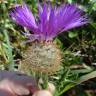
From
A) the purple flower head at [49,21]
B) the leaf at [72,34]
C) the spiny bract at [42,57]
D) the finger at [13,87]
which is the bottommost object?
the finger at [13,87]

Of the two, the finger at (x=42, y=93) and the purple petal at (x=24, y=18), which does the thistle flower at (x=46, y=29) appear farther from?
the finger at (x=42, y=93)

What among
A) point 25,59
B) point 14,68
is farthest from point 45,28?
point 14,68

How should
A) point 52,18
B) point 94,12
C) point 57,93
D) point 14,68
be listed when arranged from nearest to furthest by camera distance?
point 52,18
point 57,93
point 14,68
point 94,12

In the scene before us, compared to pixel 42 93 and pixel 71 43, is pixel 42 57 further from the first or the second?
pixel 71 43

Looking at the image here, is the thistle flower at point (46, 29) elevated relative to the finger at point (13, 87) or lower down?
elevated

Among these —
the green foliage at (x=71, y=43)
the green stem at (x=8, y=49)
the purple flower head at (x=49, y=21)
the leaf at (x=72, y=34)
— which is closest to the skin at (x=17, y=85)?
the purple flower head at (x=49, y=21)

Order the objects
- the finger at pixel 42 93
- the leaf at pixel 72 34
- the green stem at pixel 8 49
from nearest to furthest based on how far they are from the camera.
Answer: the finger at pixel 42 93
the green stem at pixel 8 49
the leaf at pixel 72 34

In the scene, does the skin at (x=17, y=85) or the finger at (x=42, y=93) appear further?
the skin at (x=17, y=85)

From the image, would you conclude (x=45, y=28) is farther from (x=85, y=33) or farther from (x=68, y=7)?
(x=85, y=33)
